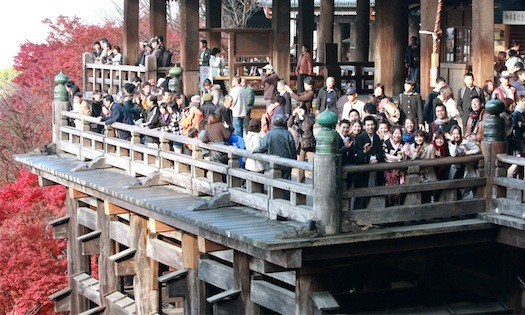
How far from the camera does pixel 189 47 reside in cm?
2573

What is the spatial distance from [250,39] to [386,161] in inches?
464

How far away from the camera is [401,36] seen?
1200 inches

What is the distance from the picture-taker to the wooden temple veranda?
49.0 ft

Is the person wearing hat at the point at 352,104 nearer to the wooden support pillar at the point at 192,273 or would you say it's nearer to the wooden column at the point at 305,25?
the wooden support pillar at the point at 192,273

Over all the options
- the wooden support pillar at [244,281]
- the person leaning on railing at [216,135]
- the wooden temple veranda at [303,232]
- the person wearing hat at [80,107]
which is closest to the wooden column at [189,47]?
the person wearing hat at [80,107]

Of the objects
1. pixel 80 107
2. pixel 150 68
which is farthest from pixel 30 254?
pixel 80 107

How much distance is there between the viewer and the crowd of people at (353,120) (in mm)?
15742

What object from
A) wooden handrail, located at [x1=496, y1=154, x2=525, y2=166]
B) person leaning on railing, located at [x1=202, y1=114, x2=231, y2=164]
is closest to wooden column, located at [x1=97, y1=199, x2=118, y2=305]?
person leaning on railing, located at [x1=202, y1=114, x2=231, y2=164]

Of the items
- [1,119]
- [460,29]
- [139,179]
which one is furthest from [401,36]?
[1,119]

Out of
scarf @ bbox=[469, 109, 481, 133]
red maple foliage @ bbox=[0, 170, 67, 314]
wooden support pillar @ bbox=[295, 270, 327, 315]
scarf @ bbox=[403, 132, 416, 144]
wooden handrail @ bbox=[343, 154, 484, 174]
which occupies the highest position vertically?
scarf @ bbox=[469, 109, 481, 133]

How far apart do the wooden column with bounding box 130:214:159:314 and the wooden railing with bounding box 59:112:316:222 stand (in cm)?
106

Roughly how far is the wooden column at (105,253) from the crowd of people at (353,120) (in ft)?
5.07

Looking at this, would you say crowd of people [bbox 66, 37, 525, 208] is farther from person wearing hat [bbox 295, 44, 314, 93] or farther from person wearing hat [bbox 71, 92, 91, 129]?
person wearing hat [bbox 295, 44, 314, 93]

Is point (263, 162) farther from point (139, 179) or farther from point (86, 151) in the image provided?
point (86, 151)
